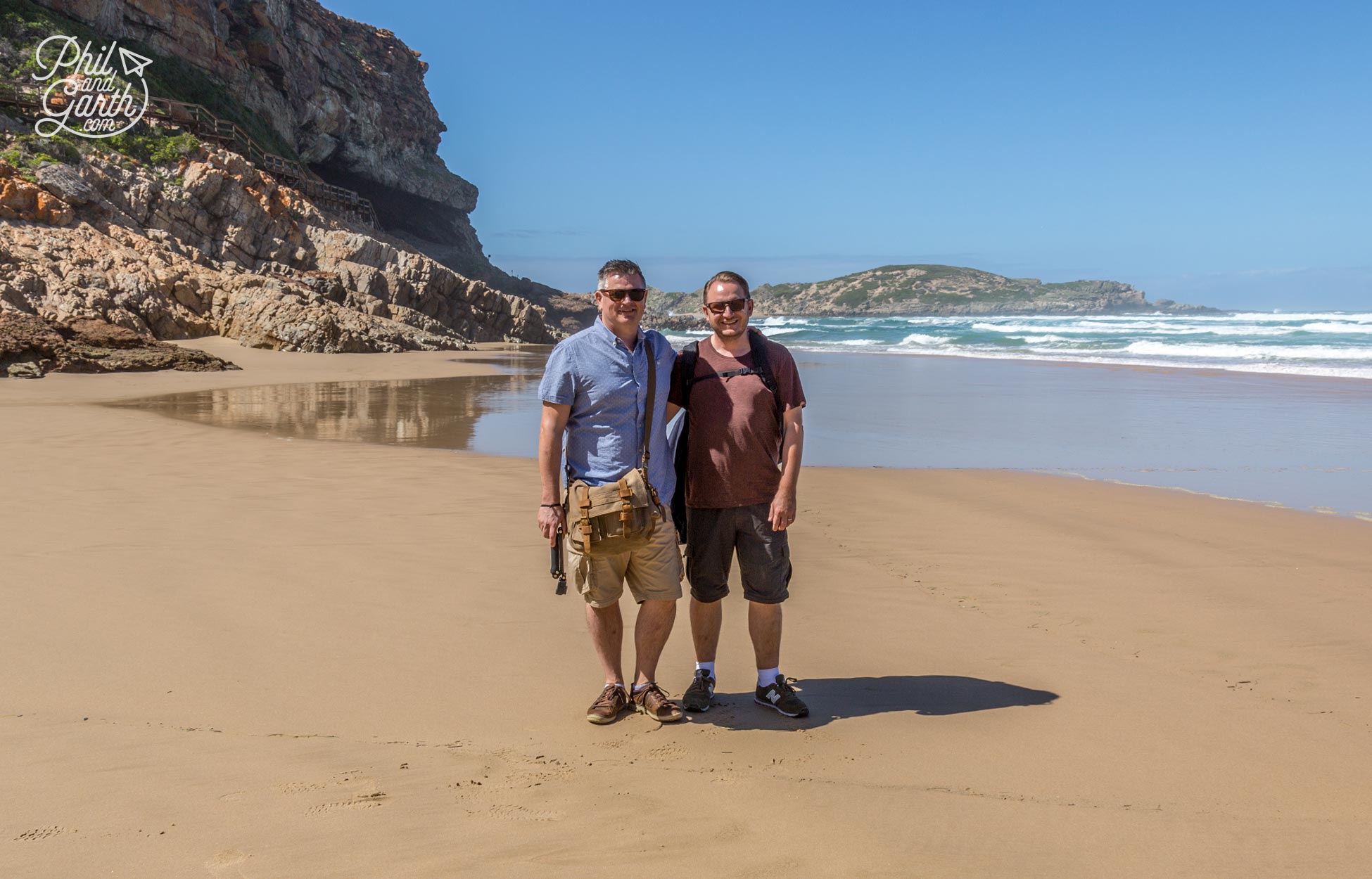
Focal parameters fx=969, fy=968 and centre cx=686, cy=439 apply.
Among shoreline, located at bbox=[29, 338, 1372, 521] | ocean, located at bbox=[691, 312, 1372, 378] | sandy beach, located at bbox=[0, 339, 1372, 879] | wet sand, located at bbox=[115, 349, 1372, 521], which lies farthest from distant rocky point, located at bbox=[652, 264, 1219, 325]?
sandy beach, located at bbox=[0, 339, 1372, 879]

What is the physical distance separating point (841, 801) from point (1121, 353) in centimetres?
3389

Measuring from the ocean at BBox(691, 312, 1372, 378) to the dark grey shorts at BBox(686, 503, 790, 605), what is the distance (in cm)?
2435

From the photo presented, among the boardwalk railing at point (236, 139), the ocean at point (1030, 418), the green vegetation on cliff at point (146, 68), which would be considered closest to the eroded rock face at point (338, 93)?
the green vegetation on cliff at point (146, 68)

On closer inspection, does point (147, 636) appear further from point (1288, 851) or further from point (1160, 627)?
point (1160, 627)

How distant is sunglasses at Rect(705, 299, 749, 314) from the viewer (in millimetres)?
3699

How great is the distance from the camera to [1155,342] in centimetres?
3806

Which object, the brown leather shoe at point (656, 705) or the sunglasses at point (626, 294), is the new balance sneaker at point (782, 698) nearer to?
the brown leather shoe at point (656, 705)

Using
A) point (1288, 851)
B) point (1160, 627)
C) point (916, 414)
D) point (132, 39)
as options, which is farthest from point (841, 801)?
point (132, 39)

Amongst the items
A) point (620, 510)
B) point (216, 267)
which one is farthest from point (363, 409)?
point (216, 267)

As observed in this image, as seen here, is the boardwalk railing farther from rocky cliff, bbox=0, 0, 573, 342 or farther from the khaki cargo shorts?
the khaki cargo shorts

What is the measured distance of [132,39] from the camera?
38594 mm

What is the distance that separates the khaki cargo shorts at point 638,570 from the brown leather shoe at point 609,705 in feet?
1.08

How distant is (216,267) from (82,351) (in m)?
11.2

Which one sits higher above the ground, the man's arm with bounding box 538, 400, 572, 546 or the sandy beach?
the man's arm with bounding box 538, 400, 572, 546
